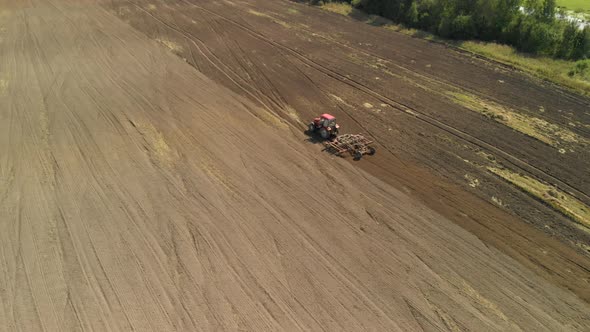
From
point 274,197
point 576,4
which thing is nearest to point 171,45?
point 274,197

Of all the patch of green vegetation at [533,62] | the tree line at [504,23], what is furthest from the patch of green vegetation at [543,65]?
the tree line at [504,23]

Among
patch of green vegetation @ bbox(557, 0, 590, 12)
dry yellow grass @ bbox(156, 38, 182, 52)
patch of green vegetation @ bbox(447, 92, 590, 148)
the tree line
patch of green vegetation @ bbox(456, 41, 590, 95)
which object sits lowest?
patch of green vegetation @ bbox(447, 92, 590, 148)

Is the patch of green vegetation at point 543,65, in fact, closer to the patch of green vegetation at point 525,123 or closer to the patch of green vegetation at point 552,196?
the patch of green vegetation at point 525,123

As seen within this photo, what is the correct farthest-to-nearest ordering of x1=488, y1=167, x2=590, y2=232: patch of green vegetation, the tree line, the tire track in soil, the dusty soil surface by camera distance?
the tree line, the tire track in soil, x1=488, y1=167, x2=590, y2=232: patch of green vegetation, the dusty soil surface

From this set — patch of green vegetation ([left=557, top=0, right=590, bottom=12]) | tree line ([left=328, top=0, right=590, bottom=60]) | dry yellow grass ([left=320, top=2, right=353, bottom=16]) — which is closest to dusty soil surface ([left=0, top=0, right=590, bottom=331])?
tree line ([left=328, top=0, right=590, bottom=60])

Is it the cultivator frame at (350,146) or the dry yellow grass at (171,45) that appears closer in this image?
the cultivator frame at (350,146)

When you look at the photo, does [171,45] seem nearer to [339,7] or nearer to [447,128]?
[339,7]

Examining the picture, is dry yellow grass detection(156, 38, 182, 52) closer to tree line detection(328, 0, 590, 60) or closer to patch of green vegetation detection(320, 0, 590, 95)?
patch of green vegetation detection(320, 0, 590, 95)
